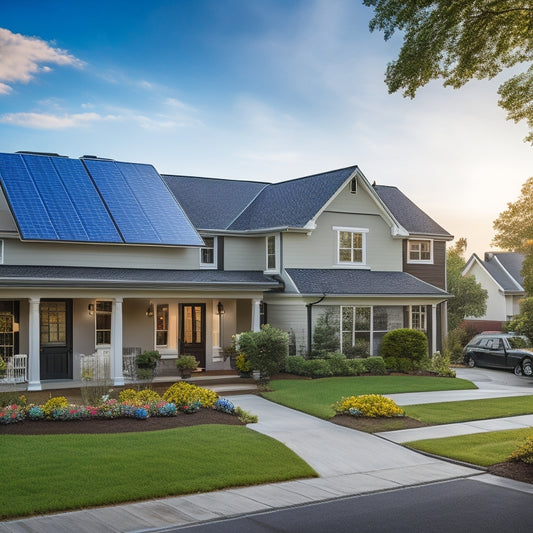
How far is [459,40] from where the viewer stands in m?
12.8

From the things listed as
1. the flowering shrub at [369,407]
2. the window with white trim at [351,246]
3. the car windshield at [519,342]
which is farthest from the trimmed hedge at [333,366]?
the car windshield at [519,342]

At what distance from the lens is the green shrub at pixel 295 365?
79.9 ft

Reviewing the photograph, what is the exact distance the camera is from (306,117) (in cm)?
2497

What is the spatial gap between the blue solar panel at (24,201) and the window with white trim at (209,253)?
7.03m

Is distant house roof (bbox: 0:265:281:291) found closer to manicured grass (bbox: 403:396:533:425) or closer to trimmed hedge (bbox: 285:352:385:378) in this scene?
trimmed hedge (bbox: 285:352:385:378)

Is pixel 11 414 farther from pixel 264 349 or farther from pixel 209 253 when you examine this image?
pixel 209 253

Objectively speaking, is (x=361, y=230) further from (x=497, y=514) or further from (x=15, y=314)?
(x=497, y=514)

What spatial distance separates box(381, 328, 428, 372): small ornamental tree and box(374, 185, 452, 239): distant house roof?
647 centimetres

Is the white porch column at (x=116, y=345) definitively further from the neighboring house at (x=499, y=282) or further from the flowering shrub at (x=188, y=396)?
the neighboring house at (x=499, y=282)

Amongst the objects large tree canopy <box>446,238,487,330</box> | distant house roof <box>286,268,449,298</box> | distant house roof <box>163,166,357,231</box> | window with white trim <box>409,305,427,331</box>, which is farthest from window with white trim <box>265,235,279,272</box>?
large tree canopy <box>446,238,487,330</box>

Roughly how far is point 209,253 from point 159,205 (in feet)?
10.3

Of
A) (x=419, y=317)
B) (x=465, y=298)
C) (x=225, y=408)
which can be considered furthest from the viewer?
(x=465, y=298)

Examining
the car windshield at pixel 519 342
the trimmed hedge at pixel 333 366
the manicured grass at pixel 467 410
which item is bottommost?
the manicured grass at pixel 467 410

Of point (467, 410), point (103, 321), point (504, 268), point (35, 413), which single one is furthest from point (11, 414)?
point (504, 268)
